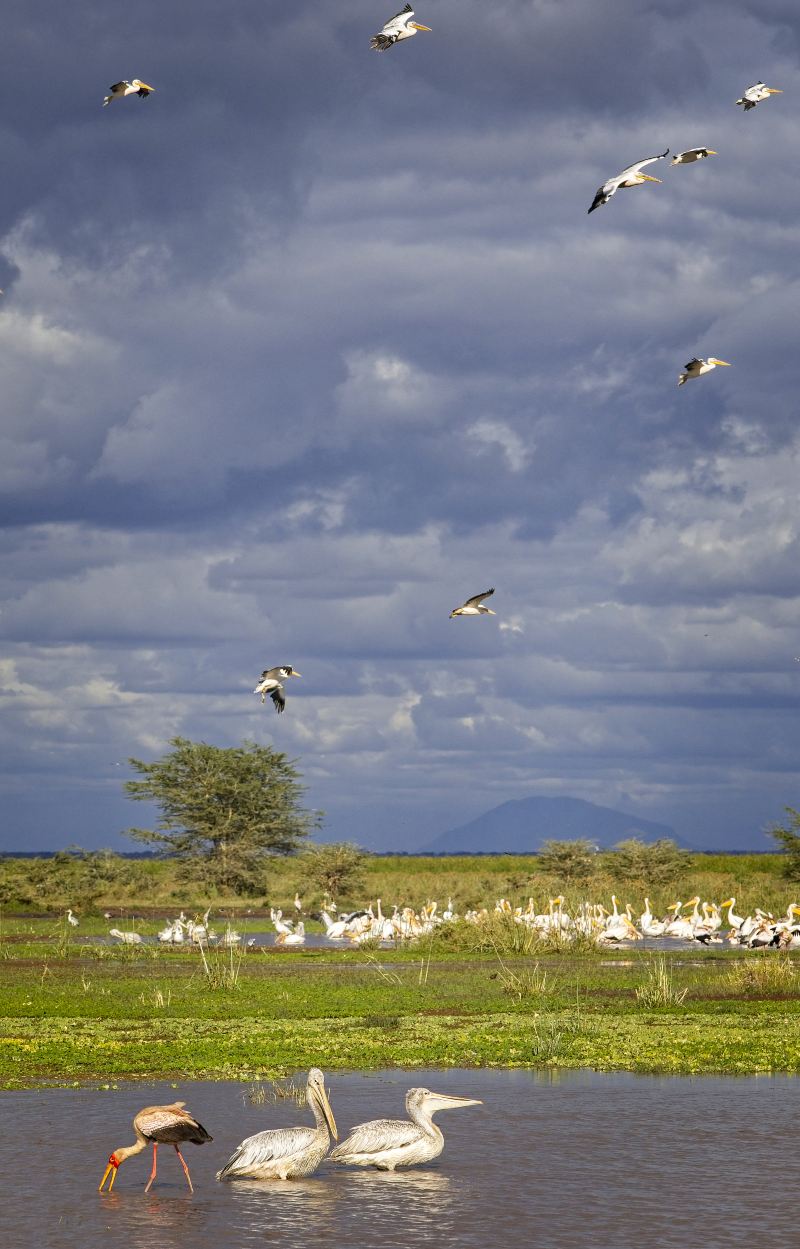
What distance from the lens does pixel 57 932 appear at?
3897 cm

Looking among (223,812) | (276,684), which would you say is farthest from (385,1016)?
(223,812)

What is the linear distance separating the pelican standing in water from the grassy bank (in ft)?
13.8

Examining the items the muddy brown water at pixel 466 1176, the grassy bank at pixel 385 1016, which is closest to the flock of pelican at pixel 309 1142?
the muddy brown water at pixel 466 1176

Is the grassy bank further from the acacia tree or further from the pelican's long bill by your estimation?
the acacia tree

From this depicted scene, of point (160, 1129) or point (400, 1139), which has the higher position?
point (160, 1129)

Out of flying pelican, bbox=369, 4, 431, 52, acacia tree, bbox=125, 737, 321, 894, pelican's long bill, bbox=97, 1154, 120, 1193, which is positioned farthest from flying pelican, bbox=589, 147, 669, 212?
acacia tree, bbox=125, 737, 321, 894

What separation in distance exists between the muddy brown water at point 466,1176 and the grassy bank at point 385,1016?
3.70 feet

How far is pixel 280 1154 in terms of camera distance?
11266 millimetres

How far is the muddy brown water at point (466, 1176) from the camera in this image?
9969 mm


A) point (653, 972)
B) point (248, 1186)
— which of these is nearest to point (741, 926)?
point (653, 972)

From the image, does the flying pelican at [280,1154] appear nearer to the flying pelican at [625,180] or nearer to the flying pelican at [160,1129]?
the flying pelican at [160,1129]

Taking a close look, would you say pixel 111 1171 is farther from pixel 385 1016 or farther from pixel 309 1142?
pixel 385 1016

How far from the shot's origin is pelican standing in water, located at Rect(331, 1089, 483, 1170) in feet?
38.1

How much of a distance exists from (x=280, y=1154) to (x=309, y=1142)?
225mm
